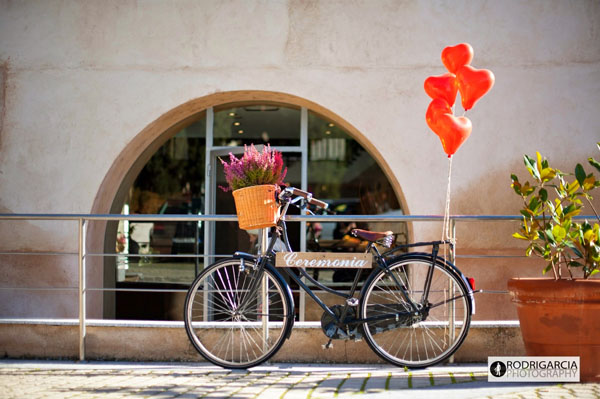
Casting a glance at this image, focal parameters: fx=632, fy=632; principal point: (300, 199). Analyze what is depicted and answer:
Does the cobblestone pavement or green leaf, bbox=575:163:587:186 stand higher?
green leaf, bbox=575:163:587:186

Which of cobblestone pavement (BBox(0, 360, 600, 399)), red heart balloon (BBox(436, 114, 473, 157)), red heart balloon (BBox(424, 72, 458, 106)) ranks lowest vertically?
cobblestone pavement (BBox(0, 360, 600, 399))

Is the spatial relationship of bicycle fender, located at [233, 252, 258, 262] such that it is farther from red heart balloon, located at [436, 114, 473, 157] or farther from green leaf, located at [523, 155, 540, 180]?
green leaf, located at [523, 155, 540, 180]

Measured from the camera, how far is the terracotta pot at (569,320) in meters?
3.69

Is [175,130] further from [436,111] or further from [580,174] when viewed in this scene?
[580,174]

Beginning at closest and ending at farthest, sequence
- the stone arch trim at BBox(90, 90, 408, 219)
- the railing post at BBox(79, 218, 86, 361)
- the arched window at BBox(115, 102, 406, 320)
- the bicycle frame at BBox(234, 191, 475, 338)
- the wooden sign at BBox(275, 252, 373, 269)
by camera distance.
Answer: the bicycle frame at BBox(234, 191, 475, 338) < the wooden sign at BBox(275, 252, 373, 269) < the railing post at BBox(79, 218, 86, 361) < the stone arch trim at BBox(90, 90, 408, 219) < the arched window at BBox(115, 102, 406, 320)

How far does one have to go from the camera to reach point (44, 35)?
22.8 ft

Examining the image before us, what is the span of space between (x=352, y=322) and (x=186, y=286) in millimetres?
4129

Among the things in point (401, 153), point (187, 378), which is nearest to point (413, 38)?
point (401, 153)

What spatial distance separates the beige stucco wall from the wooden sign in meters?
2.63

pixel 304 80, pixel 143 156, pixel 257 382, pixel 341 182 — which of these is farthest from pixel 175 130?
pixel 257 382

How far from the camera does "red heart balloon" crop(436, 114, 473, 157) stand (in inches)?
160

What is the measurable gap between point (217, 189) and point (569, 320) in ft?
15.7

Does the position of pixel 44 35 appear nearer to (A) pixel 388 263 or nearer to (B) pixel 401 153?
(B) pixel 401 153

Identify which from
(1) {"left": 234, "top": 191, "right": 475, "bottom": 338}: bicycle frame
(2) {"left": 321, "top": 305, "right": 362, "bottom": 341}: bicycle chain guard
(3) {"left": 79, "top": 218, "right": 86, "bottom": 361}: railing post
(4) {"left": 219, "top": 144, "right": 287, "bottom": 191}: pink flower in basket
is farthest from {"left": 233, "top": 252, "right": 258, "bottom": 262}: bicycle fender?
(3) {"left": 79, "top": 218, "right": 86, "bottom": 361}: railing post
